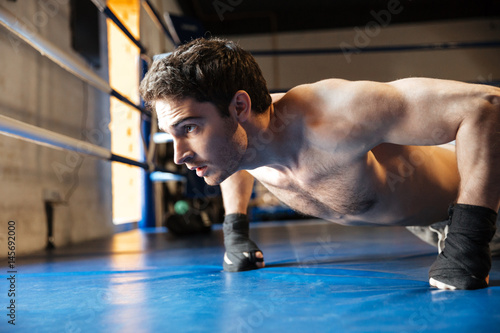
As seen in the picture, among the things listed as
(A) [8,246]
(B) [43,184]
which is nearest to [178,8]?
(B) [43,184]

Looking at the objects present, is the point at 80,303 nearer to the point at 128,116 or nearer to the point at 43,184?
the point at 43,184

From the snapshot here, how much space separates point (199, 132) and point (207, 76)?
0.12m

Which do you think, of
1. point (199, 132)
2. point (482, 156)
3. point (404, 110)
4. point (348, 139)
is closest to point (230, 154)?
point (199, 132)

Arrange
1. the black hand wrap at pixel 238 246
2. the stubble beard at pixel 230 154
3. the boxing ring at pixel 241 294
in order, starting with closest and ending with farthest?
the boxing ring at pixel 241 294, the stubble beard at pixel 230 154, the black hand wrap at pixel 238 246

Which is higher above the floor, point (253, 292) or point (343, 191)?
point (343, 191)

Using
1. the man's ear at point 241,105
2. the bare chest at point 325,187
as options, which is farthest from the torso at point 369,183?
the man's ear at point 241,105

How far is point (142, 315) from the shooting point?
796 millimetres

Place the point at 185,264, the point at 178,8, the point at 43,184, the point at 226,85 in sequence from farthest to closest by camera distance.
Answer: the point at 178,8 → the point at 43,184 → the point at 185,264 → the point at 226,85

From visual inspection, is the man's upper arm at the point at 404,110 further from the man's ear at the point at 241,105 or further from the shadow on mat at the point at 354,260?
the shadow on mat at the point at 354,260

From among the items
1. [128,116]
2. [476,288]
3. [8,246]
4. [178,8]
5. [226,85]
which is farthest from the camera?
[178,8]

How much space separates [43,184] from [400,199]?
1.73 meters

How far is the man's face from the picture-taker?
3.27 ft

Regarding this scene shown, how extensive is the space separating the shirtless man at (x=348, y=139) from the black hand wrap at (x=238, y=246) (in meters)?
0.01

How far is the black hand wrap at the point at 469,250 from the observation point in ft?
2.97
